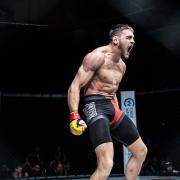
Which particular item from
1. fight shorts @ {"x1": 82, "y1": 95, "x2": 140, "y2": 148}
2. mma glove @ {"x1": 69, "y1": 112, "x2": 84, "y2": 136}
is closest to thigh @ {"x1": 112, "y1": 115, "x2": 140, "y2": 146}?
fight shorts @ {"x1": 82, "y1": 95, "x2": 140, "y2": 148}

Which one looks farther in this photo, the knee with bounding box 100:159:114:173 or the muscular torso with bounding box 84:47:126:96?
the muscular torso with bounding box 84:47:126:96

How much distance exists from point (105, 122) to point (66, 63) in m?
6.09

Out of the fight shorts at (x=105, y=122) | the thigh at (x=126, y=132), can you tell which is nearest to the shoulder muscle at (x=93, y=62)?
the fight shorts at (x=105, y=122)

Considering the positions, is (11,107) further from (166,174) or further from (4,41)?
(166,174)

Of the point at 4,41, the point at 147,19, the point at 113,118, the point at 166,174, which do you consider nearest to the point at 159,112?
the point at 166,174

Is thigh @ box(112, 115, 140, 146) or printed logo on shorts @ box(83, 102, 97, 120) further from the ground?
printed logo on shorts @ box(83, 102, 97, 120)

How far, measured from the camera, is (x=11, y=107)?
31.1 ft

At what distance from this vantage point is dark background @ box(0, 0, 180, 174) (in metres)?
6.54

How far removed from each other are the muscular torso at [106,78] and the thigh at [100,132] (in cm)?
23

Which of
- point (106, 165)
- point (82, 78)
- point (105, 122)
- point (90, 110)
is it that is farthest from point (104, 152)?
point (82, 78)

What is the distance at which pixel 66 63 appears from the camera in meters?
8.94

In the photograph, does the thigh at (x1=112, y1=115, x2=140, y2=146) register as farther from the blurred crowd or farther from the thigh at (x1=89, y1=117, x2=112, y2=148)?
the blurred crowd

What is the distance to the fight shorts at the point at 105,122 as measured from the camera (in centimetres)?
288

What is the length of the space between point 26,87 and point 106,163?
268 inches
